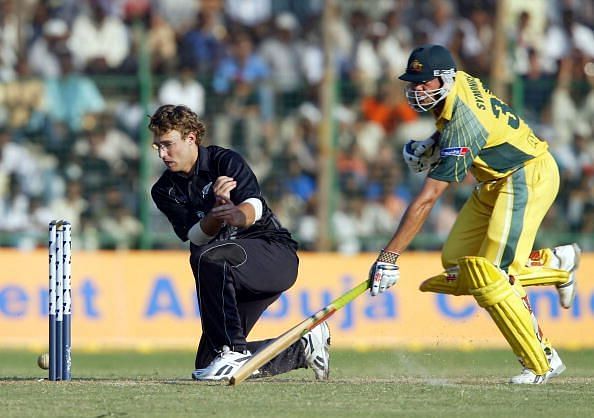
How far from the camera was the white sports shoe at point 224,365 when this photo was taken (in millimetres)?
7355

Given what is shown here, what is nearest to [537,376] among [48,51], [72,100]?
[72,100]

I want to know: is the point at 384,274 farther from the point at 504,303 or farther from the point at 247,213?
the point at 247,213

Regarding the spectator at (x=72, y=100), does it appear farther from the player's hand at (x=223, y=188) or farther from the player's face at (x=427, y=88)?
the player's face at (x=427, y=88)

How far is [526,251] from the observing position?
7.75 m

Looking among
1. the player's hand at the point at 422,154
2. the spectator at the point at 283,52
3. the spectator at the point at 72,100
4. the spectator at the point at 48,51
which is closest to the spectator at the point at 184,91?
the spectator at the point at 72,100

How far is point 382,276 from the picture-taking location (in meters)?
7.25

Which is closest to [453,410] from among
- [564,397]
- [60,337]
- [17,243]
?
[564,397]

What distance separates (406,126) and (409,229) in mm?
Result: 7952

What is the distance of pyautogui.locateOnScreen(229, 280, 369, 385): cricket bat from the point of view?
7184 mm

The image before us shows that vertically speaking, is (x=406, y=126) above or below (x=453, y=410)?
above

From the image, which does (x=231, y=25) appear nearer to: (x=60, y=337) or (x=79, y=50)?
(x=79, y=50)

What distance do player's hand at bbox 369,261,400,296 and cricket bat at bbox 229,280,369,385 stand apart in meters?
0.07

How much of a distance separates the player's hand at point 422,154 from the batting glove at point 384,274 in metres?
1.08

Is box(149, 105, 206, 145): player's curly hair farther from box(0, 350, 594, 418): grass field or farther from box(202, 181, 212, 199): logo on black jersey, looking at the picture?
box(0, 350, 594, 418): grass field
